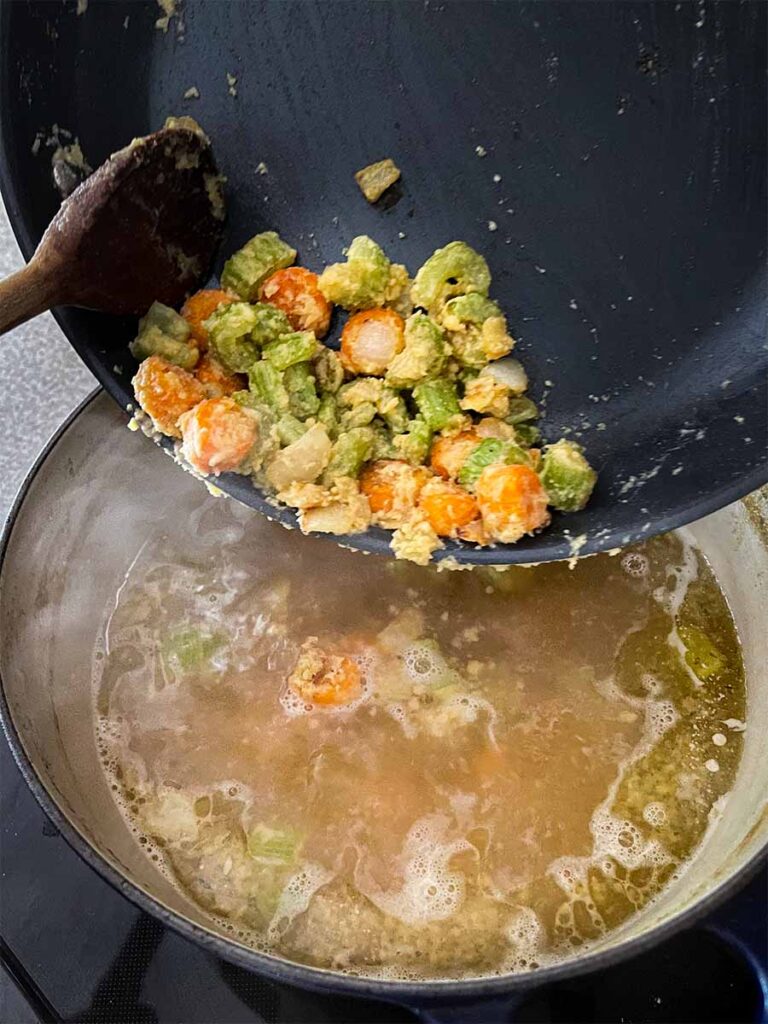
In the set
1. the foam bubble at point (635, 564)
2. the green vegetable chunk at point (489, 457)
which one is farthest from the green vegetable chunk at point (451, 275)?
the foam bubble at point (635, 564)

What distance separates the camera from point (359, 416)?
48.8 inches

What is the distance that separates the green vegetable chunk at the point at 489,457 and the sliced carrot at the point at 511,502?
0.06 feet

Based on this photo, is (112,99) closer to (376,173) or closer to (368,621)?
(376,173)

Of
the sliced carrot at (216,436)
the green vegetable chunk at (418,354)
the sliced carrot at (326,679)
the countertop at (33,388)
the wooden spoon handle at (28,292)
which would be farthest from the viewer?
the countertop at (33,388)

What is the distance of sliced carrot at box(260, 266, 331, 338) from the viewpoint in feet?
4.04

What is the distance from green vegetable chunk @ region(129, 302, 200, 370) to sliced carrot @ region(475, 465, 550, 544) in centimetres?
44

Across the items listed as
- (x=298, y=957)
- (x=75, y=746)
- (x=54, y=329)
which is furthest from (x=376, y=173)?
(x=298, y=957)

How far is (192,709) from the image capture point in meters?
1.44

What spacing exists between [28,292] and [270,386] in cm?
33

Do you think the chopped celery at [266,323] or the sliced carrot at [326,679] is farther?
the sliced carrot at [326,679]

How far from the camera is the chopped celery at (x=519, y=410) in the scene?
1.24 m

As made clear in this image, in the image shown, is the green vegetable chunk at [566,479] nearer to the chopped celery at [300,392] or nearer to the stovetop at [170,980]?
the chopped celery at [300,392]

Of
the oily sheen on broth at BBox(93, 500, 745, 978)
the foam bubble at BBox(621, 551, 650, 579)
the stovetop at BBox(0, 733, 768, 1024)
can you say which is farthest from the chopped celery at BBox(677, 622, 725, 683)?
the stovetop at BBox(0, 733, 768, 1024)

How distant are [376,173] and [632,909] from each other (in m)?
1.10
